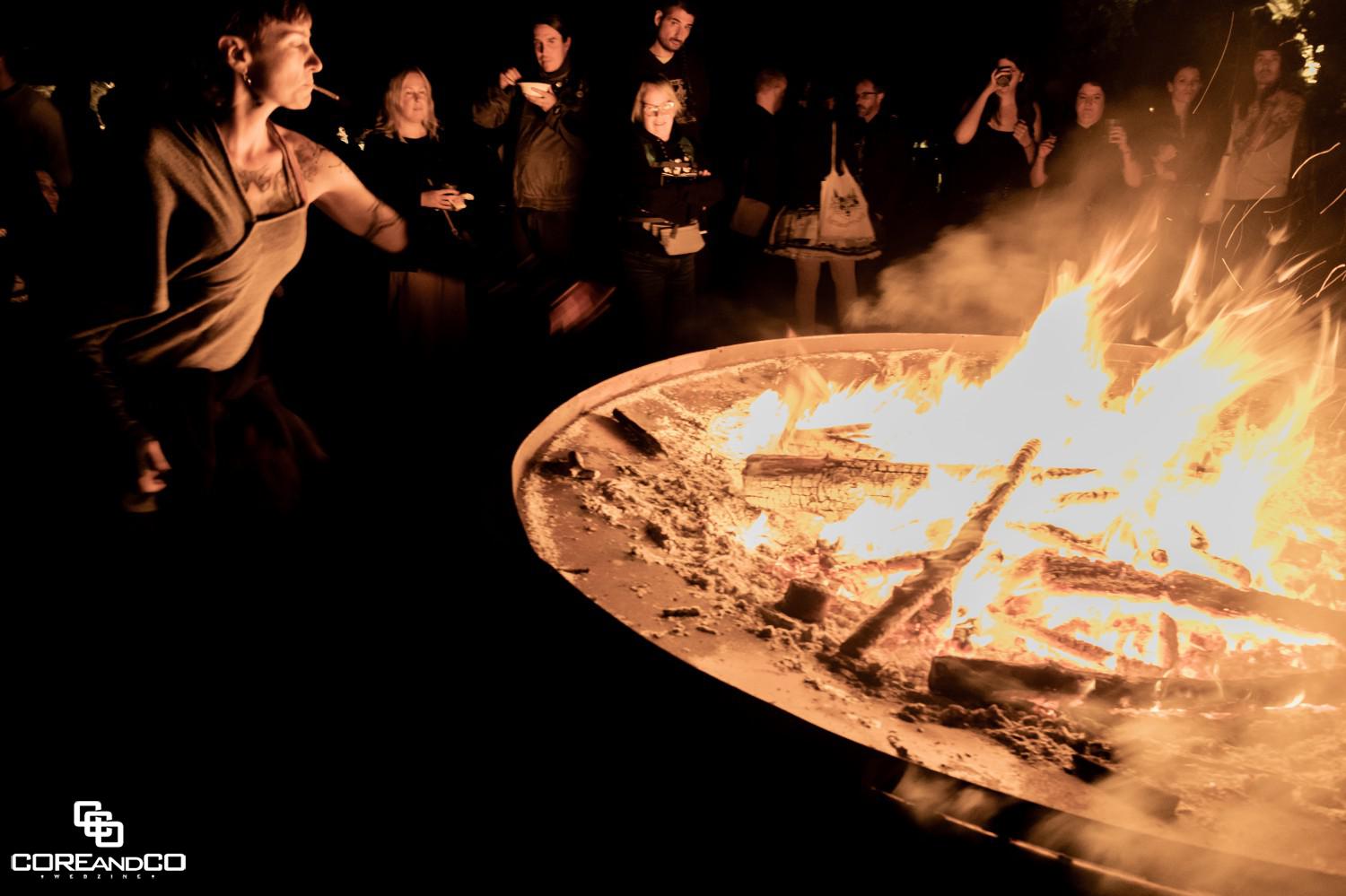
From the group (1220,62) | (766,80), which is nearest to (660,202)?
(766,80)

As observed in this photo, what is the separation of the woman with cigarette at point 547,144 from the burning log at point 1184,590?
4285mm

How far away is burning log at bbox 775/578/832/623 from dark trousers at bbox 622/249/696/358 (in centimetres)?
349

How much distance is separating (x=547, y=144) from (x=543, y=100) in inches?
10.8

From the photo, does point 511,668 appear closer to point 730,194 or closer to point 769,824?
point 769,824

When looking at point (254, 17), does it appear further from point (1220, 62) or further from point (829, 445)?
point (1220, 62)

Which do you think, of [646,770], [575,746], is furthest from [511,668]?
[646,770]

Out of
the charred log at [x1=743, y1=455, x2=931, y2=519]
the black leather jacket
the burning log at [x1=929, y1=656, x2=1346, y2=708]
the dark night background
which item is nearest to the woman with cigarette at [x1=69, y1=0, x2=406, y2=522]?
the dark night background

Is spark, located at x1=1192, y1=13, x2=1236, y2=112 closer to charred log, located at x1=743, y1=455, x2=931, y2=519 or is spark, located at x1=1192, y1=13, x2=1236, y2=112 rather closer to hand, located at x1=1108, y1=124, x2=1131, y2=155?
hand, located at x1=1108, y1=124, x2=1131, y2=155

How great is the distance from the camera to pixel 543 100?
5844 millimetres

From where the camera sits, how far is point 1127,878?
161 centimetres

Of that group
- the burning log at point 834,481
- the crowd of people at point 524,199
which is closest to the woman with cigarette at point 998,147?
the crowd of people at point 524,199

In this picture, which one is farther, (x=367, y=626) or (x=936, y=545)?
(x=367, y=626)

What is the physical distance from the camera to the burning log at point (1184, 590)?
2.27 m

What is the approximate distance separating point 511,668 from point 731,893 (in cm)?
116
